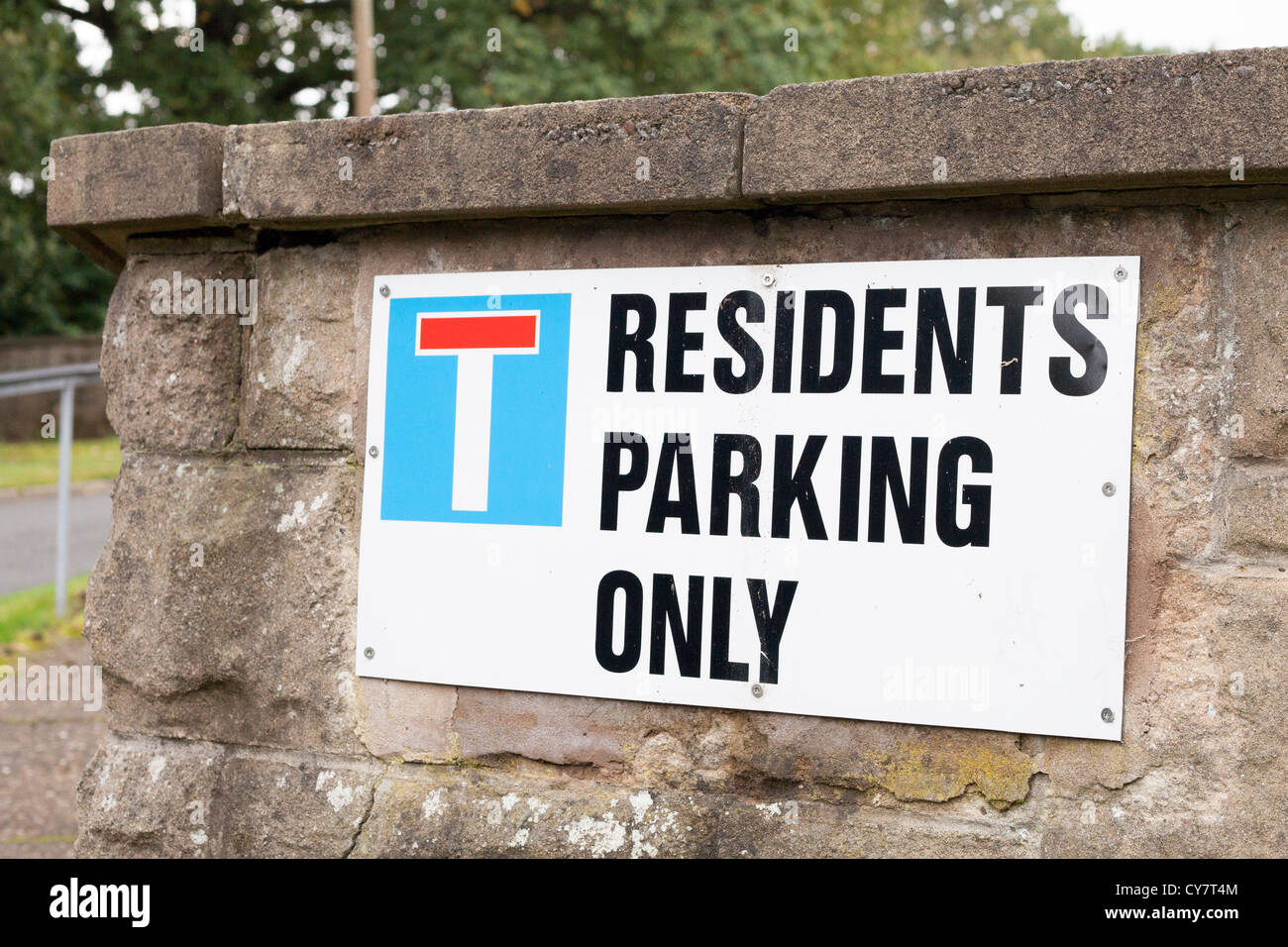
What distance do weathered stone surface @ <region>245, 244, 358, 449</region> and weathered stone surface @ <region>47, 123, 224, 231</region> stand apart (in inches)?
7.3

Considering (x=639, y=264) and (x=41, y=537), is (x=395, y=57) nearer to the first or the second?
(x=41, y=537)

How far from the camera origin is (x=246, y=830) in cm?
238

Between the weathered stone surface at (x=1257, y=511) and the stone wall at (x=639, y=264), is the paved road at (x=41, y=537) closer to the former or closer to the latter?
the stone wall at (x=639, y=264)

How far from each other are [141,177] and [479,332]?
812 millimetres

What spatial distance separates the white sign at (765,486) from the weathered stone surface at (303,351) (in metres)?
0.09

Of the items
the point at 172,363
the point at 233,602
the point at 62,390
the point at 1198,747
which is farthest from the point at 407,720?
the point at 62,390

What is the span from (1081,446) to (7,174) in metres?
16.8

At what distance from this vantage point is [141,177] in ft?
8.02

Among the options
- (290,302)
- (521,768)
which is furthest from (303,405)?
(521,768)

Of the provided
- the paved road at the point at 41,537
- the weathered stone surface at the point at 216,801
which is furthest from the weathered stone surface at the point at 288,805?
the paved road at the point at 41,537

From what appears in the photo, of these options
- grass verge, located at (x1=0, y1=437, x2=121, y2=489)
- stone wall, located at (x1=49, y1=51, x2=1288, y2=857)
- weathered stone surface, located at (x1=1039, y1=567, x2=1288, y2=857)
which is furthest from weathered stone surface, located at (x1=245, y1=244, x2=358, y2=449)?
grass verge, located at (x1=0, y1=437, x2=121, y2=489)

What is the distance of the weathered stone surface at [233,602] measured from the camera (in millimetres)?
2381

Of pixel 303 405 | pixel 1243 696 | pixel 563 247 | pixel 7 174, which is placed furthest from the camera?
pixel 7 174

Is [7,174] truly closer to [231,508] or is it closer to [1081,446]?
[231,508]
